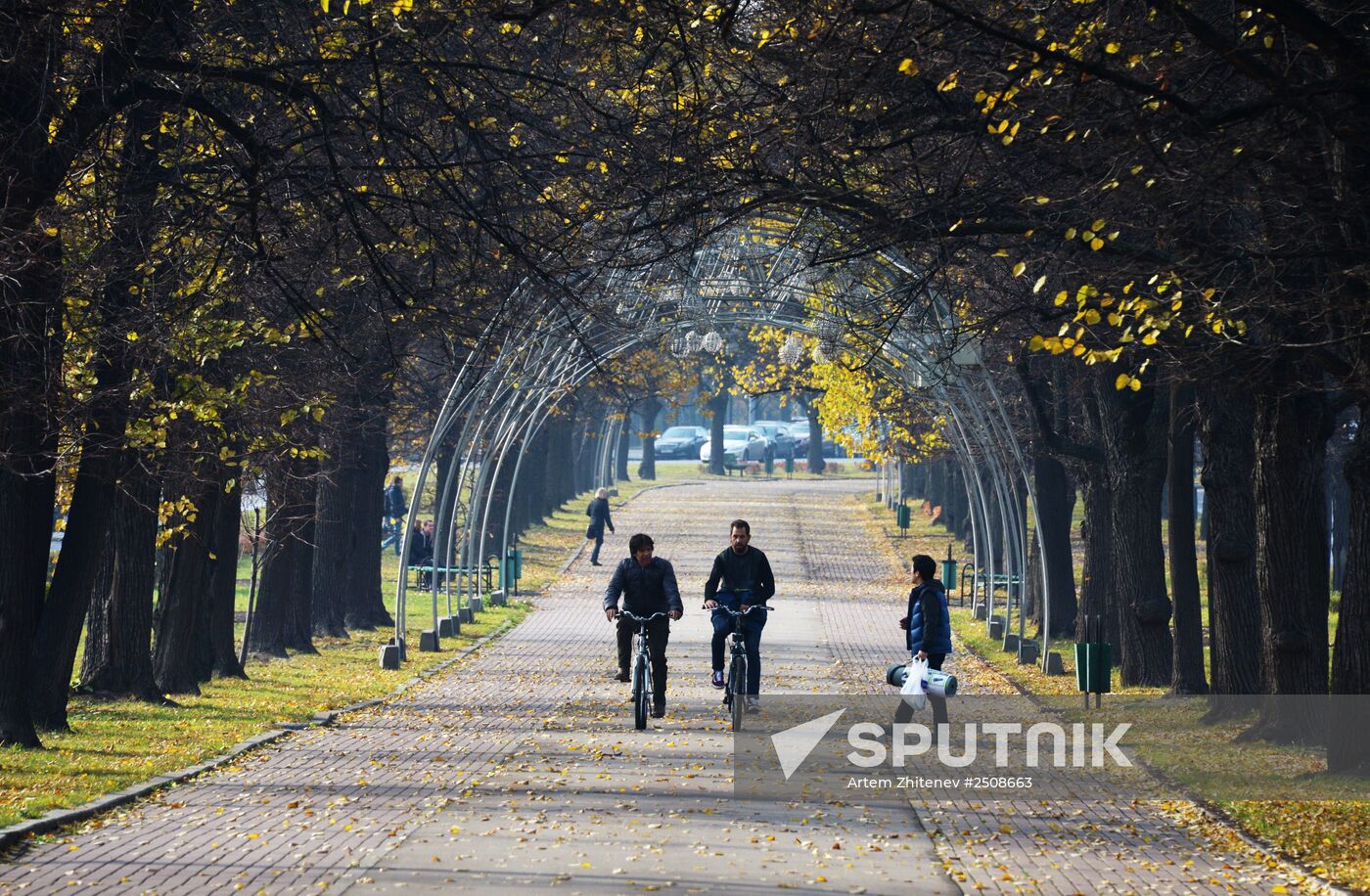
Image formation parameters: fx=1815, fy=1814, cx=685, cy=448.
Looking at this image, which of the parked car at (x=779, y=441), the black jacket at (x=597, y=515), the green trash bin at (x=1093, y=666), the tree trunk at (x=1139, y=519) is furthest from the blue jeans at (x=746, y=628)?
the parked car at (x=779, y=441)

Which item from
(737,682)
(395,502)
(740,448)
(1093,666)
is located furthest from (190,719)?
(740,448)

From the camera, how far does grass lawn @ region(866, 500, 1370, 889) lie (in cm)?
979

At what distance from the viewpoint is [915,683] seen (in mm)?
14023

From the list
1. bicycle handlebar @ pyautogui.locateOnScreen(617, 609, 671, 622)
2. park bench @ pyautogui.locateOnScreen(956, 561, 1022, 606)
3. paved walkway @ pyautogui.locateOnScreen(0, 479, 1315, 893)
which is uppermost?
bicycle handlebar @ pyautogui.locateOnScreen(617, 609, 671, 622)

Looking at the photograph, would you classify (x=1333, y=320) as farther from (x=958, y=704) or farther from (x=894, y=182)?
(x=958, y=704)

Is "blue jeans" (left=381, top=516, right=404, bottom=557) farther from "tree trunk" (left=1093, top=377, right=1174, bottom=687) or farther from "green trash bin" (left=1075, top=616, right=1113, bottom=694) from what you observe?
"green trash bin" (left=1075, top=616, right=1113, bottom=694)

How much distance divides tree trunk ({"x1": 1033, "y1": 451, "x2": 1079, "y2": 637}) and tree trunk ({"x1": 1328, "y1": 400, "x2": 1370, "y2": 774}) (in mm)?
12445

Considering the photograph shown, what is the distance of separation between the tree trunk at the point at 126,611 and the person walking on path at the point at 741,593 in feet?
18.0

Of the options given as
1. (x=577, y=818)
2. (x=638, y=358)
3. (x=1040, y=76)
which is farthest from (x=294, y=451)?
(x=638, y=358)

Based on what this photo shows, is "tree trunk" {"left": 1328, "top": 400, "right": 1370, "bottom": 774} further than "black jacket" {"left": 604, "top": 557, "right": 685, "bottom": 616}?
No

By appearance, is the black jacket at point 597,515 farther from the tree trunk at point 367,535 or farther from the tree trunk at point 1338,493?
the tree trunk at point 1338,493

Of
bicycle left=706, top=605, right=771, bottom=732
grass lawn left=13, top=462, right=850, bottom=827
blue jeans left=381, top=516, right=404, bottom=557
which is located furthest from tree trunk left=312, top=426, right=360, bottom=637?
blue jeans left=381, top=516, right=404, bottom=557

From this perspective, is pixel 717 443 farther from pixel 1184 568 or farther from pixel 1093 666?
pixel 1093 666

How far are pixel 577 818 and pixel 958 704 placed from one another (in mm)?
7981
